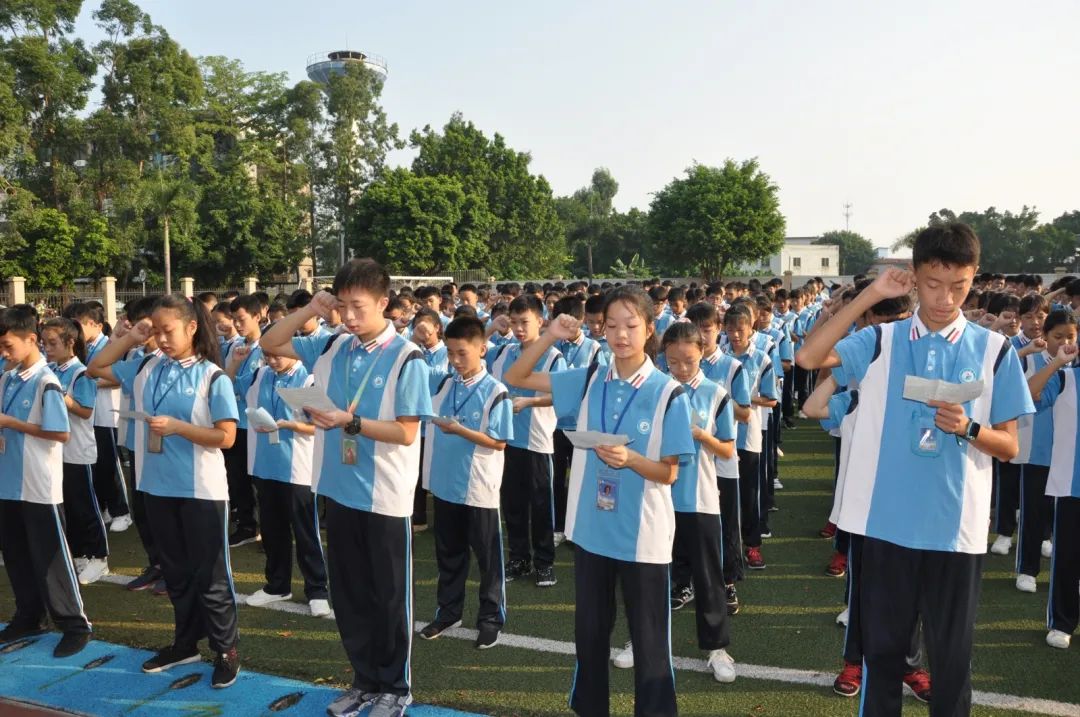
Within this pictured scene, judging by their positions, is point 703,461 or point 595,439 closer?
point 595,439

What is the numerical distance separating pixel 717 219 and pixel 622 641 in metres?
35.9

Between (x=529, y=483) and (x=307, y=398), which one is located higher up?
(x=307, y=398)

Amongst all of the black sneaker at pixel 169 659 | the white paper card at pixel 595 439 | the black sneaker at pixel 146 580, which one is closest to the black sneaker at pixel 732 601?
the white paper card at pixel 595 439

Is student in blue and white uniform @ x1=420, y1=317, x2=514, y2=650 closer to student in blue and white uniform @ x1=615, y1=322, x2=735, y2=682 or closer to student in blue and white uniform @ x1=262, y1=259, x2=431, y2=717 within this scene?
student in blue and white uniform @ x1=615, y1=322, x2=735, y2=682

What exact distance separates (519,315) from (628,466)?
2865 millimetres

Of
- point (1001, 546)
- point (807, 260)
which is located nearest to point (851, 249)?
point (807, 260)

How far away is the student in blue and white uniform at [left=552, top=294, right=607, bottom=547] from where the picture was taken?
656 centimetres

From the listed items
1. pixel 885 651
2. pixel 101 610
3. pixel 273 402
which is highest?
pixel 273 402

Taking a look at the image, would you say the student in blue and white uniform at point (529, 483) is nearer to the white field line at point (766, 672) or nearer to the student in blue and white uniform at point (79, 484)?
the white field line at point (766, 672)

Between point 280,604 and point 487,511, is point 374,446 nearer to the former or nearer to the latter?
point 487,511

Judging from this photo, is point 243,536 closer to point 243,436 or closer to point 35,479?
point 243,436

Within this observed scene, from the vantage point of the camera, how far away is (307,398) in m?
3.36

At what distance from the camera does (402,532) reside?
12.6ft

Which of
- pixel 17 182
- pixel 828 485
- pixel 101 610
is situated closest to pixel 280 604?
pixel 101 610
